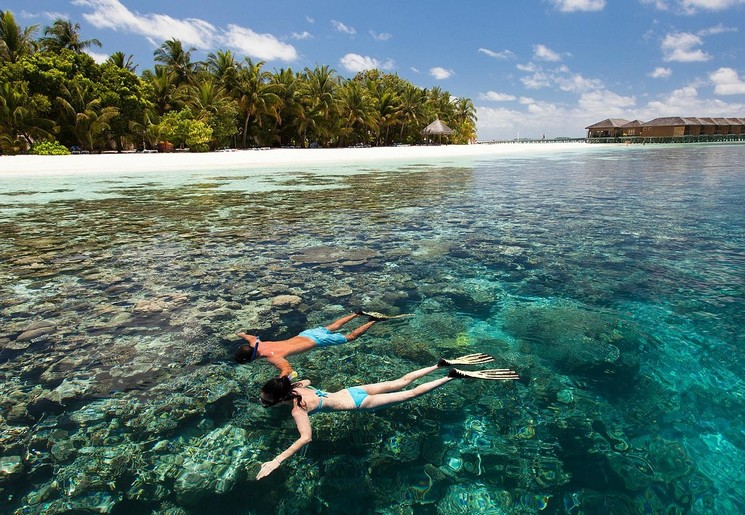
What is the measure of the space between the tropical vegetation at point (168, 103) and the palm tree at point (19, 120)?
0.06 m

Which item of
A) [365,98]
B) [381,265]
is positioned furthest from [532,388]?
[365,98]

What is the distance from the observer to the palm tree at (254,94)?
4316cm

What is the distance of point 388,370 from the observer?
429cm

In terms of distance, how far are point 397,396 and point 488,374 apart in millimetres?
959

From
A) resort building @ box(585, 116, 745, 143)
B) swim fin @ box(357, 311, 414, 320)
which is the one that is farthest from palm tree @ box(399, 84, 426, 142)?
swim fin @ box(357, 311, 414, 320)

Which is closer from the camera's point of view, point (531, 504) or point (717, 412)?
point (531, 504)

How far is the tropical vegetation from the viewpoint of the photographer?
104 ft

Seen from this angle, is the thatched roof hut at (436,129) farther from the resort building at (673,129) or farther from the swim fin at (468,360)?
the swim fin at (468,360)

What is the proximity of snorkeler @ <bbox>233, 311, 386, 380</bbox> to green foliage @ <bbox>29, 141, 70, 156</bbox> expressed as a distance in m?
34.4

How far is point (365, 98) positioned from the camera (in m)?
54.8

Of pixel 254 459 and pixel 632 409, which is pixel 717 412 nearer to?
pixel 632 409

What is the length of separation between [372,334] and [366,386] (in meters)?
1.36

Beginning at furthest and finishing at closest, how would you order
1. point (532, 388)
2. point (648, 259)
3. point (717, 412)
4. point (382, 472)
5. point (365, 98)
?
1. point (365, 98)
2. point (648, 259)
3. point (532, 388)
4. point (717, 412)
5. point (382, 472)

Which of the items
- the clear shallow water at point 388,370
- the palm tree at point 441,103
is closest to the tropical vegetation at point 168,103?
the palm tree at point 441,103
